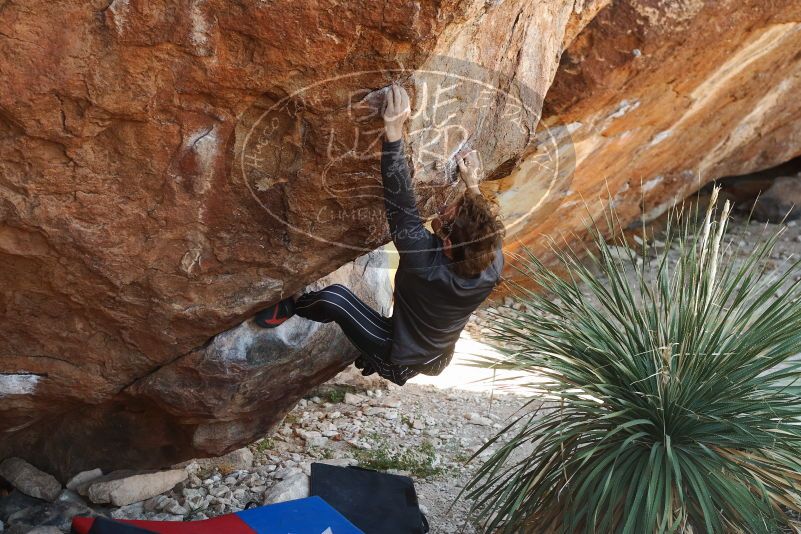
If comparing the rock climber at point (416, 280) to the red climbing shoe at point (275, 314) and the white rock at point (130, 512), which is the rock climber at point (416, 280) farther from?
the white rock at point (130, 512)

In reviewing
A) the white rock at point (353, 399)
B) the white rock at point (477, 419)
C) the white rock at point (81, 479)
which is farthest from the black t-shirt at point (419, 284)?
the white rock at point (81, 479)

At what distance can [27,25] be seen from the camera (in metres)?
2.83

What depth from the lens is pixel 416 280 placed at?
12.1 ft

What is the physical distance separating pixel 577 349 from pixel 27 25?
2603 millimetres

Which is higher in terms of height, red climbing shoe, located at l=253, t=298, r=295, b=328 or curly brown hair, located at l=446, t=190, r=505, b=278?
curly brown hair, located at l=446, t=190, r=505, b=278

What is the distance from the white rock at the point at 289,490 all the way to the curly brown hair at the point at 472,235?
1.68 meters

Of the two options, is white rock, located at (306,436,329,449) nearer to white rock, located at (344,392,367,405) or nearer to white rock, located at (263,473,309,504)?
white rock, located at (344,392,367,405)

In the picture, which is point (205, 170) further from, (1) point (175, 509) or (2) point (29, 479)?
(2) point (29, 479)

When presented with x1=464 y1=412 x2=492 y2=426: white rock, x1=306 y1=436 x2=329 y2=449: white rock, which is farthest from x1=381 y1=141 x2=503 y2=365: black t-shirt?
x1=464 y1=412 x2=492 y2=426: white rock

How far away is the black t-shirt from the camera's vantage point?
336 centimetres

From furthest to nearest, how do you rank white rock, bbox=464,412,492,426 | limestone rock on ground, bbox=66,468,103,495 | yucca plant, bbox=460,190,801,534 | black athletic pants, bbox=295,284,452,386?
white rock, bbox=464,412,492,426, limestone rock on ground, bbox=66,468,103,495, black athletic pants, bbox=295,284,452,386, yucca plant, bbox=460,190,801,534

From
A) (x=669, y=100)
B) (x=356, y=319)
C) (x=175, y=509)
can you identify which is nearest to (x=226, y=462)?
(x=175, y=509)

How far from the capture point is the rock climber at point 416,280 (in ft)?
11.0

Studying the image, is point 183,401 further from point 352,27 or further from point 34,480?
point 352,27
